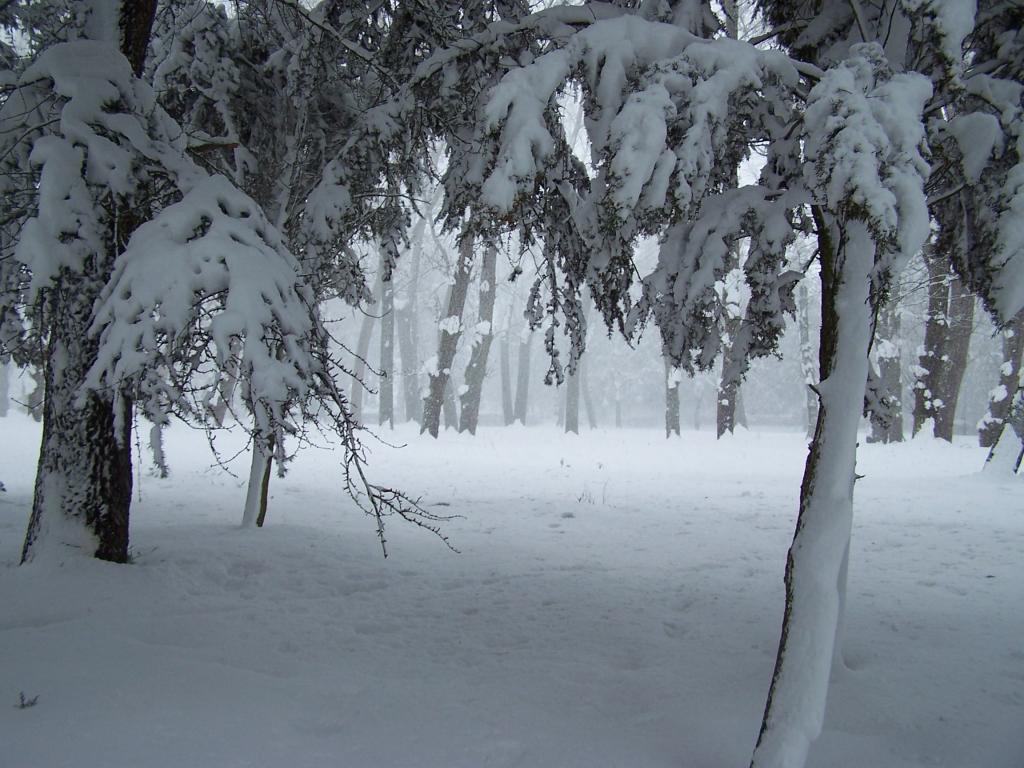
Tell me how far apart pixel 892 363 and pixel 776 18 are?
17.3 m

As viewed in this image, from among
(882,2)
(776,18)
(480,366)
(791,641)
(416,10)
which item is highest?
(416,10)

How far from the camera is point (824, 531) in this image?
2686 millimetres

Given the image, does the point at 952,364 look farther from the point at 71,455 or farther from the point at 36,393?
the point at 36,393

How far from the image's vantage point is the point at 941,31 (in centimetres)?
243

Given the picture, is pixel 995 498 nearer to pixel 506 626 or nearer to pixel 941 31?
pixel 506 626

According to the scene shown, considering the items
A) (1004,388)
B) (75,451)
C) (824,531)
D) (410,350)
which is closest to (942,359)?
(1004,388)

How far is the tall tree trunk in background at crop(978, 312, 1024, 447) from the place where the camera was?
14211 millimetres

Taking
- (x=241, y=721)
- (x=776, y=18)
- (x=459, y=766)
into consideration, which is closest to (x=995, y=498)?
(x=776, y=18)

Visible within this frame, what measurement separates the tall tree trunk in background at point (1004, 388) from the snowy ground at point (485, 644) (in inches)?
323

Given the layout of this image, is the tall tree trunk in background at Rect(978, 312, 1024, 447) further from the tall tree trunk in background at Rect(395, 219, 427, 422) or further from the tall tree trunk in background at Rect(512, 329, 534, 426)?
the tall tree trunk in background at Rect(395, 219, 427, 422)

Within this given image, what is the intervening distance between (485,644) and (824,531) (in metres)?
2.39

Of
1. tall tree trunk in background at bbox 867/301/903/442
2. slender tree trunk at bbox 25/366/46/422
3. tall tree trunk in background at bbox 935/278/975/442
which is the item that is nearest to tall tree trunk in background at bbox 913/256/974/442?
tall tree trunk in background at bbox 935/278/975/442

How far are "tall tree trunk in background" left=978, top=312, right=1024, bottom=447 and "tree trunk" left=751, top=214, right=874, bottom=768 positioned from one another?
46.9 ft

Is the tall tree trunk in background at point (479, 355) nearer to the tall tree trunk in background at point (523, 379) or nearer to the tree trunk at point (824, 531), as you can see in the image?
the tall tree trunk in background at point (523, 379)
